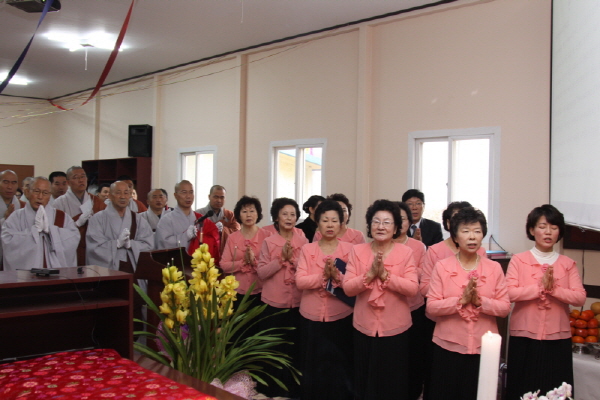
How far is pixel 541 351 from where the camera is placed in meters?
2.94

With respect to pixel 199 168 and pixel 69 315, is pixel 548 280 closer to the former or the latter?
pixel 69 315

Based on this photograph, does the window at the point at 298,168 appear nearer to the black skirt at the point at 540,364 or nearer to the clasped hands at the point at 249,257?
the clasped hands at the point at 249,257

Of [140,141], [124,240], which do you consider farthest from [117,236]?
[140,141]

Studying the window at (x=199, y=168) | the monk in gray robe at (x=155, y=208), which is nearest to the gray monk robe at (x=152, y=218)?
the monk in gray robe at (x=155, y=208)

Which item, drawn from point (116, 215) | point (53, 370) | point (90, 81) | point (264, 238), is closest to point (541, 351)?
point (264, 238)

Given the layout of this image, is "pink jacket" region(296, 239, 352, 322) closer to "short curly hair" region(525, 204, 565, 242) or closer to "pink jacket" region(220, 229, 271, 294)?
"pink jacket" region(220, 229, 271, 294)

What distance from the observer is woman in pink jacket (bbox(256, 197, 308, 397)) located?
371 cm

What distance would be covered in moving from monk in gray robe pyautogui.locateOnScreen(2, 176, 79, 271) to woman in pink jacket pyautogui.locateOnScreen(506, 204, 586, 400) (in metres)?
3.62

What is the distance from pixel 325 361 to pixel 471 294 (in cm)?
115

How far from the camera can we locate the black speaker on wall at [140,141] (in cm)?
916

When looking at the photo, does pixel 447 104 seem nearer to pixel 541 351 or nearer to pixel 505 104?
pixel 505 104

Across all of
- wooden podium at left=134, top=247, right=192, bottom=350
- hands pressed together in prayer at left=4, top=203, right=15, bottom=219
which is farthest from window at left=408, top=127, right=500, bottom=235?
hands pressed together in prayer at left=4, top=203, right=15, bottom=219

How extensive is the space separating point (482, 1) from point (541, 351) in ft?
11.2

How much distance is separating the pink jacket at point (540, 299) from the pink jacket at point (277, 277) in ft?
4.64
